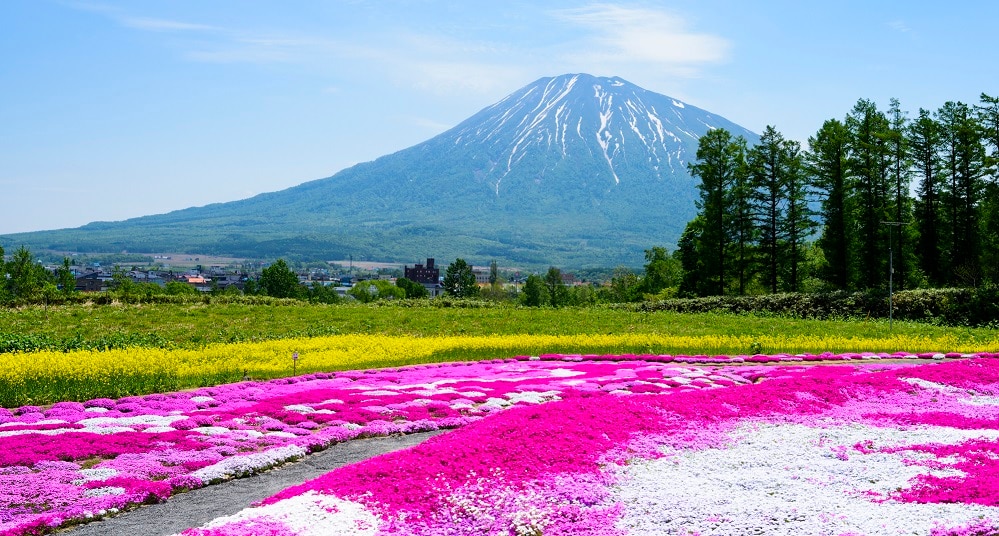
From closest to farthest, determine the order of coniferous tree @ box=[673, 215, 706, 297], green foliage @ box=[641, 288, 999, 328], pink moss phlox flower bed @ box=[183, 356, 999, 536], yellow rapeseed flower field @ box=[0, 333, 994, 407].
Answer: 1. pink moss phlox flower bed @ box=[183, 356, 999, 536]
2. yellow rapeseed flower field @ box=[0, 333, 994, 407]
3. green foliage @ box=[641, 288, 999, 328]
4. coniferous tree @ box=[673, 215, 706, 297]

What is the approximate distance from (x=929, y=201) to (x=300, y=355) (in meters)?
49.3

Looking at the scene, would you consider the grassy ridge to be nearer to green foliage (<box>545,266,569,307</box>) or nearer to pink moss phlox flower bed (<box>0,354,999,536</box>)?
pink moss phlox flower bed (<box>0,354,999,536</box>)

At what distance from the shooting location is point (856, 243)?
60781mm

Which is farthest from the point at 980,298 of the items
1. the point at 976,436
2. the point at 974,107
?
the point at 976,436

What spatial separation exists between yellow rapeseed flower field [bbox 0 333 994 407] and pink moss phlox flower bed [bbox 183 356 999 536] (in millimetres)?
10415

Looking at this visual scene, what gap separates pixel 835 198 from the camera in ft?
198

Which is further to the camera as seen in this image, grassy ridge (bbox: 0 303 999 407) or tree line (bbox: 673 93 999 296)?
tree line (bbox: 673 93 999 296)

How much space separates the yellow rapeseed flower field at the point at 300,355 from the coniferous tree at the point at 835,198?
96.0 feet

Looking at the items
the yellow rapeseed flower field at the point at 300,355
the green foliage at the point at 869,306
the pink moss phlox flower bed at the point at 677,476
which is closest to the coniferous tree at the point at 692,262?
the green foliage at the point at 869,306

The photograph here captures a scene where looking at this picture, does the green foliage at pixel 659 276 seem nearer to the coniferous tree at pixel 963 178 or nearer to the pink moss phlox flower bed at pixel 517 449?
the coniferous tree at pixel 963 178

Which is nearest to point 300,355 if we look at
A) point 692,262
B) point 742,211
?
point 742,211

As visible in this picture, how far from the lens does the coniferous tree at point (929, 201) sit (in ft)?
194

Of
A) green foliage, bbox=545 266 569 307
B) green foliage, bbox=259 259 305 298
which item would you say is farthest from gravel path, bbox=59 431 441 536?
green foliage, bbox=259 259 305 298

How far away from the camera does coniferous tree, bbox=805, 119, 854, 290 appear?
59969mm
